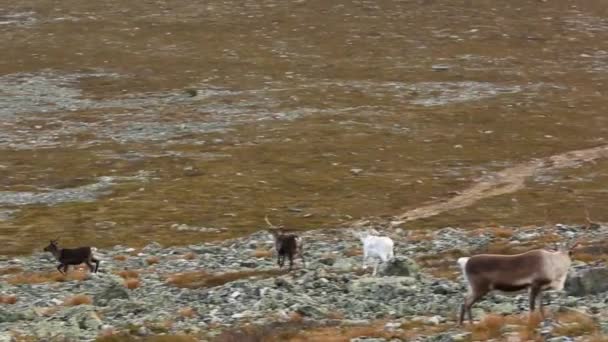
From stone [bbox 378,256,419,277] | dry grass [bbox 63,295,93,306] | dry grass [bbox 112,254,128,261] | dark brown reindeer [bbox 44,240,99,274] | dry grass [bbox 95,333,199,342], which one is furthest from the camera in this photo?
dry grass [bbox 112,254,128,261]

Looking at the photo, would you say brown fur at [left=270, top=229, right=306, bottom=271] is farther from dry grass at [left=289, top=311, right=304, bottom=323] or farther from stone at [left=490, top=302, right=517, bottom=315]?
stone at [left=490, top=302, right=517, bottom=315]

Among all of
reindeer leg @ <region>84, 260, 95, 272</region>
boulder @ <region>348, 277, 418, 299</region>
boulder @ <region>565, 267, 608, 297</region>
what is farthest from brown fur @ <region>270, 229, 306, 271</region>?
boulder @ <region>565, 267, 608, 297</region>

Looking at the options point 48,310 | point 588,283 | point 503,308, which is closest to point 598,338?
point 503,308

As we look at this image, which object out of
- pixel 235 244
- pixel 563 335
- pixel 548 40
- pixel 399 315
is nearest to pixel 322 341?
pixel 399 315

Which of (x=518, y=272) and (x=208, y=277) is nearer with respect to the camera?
(x=518, y=272)

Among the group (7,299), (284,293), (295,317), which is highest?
(295,317)

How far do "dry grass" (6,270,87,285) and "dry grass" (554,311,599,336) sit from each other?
63.1 ft

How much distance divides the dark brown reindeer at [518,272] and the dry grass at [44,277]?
18436 mm

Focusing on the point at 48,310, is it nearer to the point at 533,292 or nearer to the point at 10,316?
the point at 10,316

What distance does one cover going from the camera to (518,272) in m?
18.8

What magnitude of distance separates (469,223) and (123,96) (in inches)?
1985

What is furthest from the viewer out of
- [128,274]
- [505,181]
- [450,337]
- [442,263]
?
[505,181]

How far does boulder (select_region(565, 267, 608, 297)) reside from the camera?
23.0 metres

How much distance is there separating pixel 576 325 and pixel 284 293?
9.86 metres
